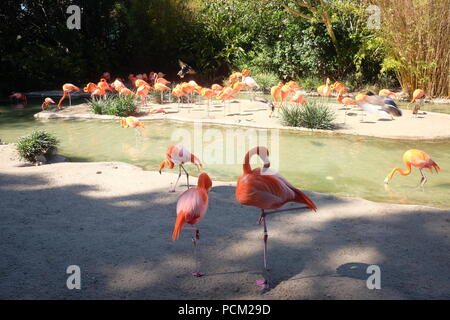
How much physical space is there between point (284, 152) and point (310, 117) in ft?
6.18

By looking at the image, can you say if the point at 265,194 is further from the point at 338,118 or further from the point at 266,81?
the point at 266,81

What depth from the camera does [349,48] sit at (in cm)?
1446

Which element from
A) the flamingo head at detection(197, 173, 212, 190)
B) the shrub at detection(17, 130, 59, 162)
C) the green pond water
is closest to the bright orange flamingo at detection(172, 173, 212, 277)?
the flamingo head at detection(197, 173, 212, 190)

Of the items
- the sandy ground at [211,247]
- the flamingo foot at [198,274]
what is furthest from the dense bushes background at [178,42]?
the flamingo foot at [198,274]

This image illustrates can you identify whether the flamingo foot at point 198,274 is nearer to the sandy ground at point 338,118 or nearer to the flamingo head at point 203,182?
the flamingo head at point 203,182

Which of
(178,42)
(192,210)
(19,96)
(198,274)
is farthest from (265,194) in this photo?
(178,42)

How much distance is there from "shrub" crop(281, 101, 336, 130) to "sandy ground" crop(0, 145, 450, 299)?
4.19m

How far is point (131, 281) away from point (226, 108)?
853 centimetres

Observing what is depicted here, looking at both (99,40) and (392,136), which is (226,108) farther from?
(99,40)

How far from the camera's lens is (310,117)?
840 cm

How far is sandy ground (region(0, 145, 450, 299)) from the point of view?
266 cm

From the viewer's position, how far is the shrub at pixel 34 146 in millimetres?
5988

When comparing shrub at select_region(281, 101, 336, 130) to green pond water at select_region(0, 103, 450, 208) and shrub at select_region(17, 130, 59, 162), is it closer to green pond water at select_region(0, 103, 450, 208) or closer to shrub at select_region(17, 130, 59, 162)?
green pond water at select_region(0, 103, 450, 208)

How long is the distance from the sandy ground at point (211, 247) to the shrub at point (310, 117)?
165 inches
